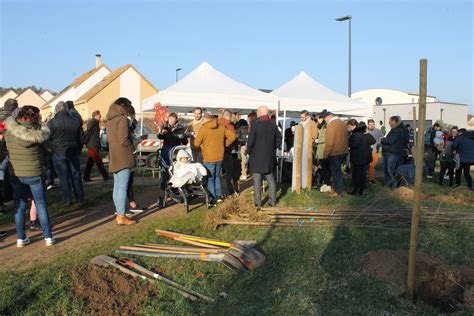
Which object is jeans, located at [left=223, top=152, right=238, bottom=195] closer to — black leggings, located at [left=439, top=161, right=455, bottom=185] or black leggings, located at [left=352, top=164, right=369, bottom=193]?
black leggings, located at [left=352, top=164, right=369, bottom=193]

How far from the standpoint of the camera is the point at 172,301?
4145 mm

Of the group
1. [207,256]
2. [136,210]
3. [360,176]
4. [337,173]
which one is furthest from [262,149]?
[207,256]

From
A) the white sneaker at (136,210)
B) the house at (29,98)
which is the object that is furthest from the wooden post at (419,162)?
the house at (29,98)

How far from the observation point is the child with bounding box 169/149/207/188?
25.9 ft

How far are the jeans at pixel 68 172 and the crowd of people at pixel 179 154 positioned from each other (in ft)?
0.06

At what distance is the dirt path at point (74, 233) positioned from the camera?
5417 mm

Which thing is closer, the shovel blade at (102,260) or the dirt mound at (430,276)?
the dirt mound at (430,276)

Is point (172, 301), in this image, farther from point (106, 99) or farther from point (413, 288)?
point (106, 99)

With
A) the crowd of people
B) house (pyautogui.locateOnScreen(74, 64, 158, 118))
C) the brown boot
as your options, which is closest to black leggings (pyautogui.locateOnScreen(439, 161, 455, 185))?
the crowd of people

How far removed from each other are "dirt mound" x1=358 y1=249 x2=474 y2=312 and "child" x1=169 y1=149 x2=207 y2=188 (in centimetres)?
369

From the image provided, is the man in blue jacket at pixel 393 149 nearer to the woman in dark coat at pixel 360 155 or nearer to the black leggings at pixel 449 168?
the woman in dark coat at pixel 360 155

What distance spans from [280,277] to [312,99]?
29.5 ft

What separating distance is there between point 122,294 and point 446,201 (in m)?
7.04

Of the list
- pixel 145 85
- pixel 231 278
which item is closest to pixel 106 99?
pixel 145 85
